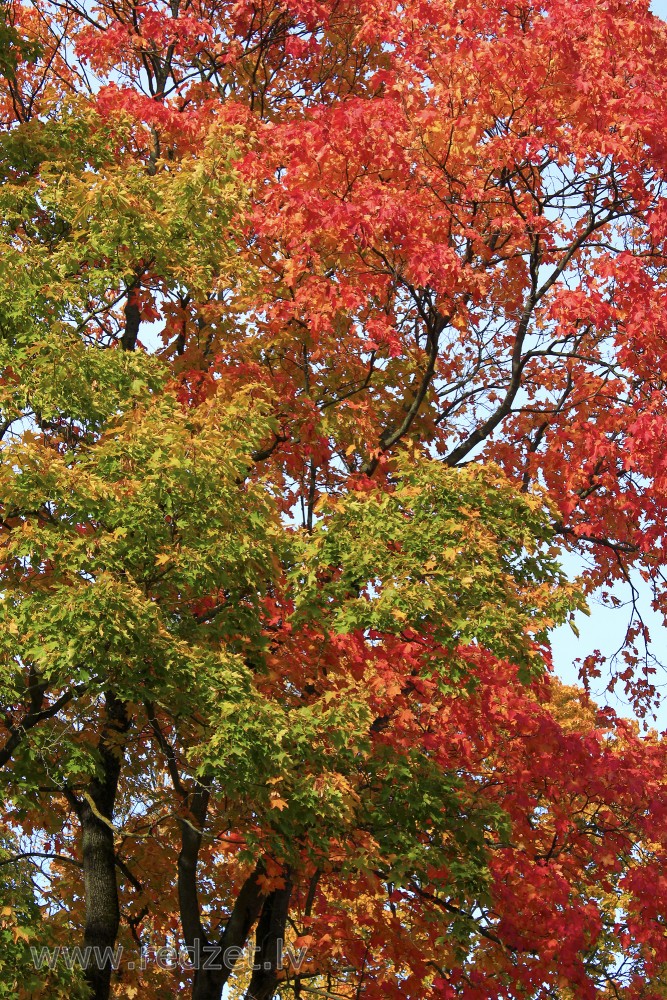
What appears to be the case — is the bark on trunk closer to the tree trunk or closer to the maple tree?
the maple tree

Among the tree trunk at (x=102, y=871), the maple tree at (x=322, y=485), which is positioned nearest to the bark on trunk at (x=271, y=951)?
the maple tree at (x=322, y=485)

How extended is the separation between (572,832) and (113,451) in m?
7.70

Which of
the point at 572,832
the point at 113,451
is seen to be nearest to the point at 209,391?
the point at 113,451

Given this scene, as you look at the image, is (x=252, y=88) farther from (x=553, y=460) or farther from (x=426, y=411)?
(x=553, y=460)

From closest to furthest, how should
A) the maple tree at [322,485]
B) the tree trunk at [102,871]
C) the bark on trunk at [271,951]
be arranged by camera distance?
the maple tree at [322,485] < the tree trunk at [102,871] < the bark on trunk at [271,951]

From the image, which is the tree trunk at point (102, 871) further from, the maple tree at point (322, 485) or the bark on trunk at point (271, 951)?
the bark on trunk at point (271, 951)

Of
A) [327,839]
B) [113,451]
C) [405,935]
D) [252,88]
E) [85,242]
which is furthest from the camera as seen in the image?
[252,88]

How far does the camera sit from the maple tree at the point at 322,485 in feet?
32.3

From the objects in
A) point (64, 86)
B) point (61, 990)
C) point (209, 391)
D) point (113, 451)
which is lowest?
point (61, 990)

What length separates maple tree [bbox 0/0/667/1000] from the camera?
32.3 ft

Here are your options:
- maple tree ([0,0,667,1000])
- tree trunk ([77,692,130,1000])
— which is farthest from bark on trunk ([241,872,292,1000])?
tree trunk ([77,692,130,1000])

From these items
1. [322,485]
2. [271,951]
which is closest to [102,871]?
[271,951]

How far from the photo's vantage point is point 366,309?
1360 centimetres

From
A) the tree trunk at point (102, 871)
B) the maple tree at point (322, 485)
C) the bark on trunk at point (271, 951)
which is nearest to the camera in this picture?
the maple tree at point (322, 485)
